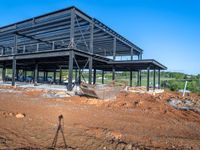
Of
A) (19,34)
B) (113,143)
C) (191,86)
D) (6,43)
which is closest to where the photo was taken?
(113,143)

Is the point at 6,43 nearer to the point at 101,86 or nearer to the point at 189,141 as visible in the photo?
the point at 101,86

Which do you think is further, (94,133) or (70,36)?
(70,36)

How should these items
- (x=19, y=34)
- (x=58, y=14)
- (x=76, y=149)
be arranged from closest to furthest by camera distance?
(x=76, y=149)
(x=58, y=14)
(x=19, y=34)

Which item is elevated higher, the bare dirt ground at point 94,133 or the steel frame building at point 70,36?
the steel frame building at point 70,36

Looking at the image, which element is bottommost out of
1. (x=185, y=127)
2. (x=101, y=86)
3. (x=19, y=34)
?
(x=185, y=127)

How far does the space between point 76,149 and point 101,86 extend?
977 cm

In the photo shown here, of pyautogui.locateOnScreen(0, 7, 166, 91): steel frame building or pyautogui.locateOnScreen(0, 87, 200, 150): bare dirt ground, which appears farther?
pyautogui.locateOnScreen(0, 7, 166, 91): steel frame building

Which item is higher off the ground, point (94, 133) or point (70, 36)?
point (70, 36)

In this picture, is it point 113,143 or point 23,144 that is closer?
point 23,144

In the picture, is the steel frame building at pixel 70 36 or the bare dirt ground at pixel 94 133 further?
the steel frame building at pixel 70 36

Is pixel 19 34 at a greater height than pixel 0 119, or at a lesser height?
greater

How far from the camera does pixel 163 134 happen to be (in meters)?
6.30

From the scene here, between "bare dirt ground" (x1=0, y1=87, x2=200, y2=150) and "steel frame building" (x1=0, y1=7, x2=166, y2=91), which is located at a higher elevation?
"steel frame building" (x1=0, y1=7, x2=166, y2=91)

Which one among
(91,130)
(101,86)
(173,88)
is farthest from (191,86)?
(91,130)
